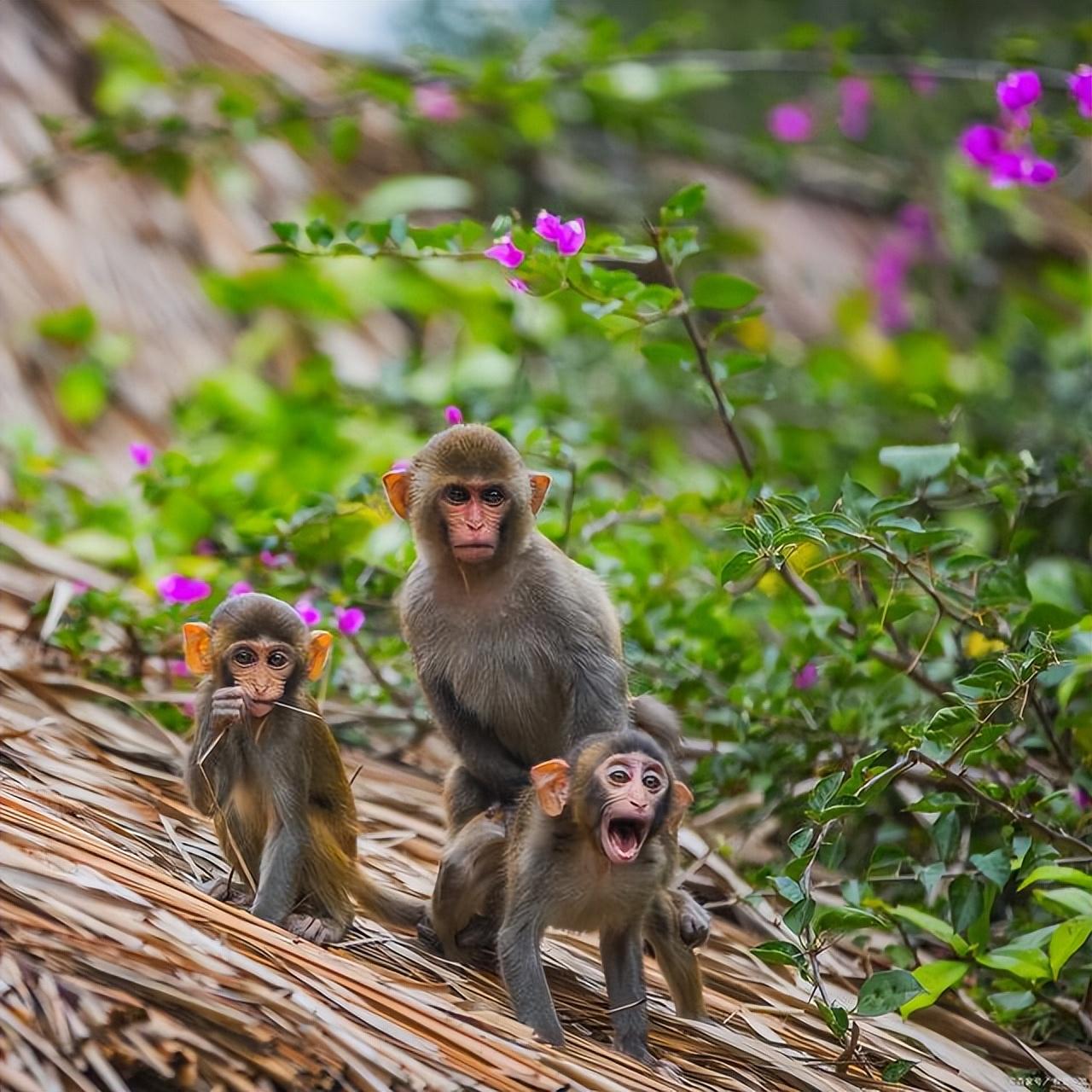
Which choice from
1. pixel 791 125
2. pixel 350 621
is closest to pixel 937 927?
pixel 350 621

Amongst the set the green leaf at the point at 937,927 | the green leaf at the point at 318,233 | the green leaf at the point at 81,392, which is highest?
the green leaf at the point at 318,233

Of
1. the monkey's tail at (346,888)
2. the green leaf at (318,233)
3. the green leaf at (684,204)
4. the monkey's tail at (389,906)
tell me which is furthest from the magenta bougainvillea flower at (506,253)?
the monkey's tail at (389,906)

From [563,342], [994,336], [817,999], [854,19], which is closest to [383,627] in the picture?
[817,999]

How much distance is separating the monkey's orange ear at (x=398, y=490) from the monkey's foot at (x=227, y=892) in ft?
3.42

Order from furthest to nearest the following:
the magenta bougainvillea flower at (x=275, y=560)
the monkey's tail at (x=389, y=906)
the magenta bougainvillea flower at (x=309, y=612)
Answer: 1. the magenta bougainvillea flower at (x=275, y=560)
2. the magenta bougainvillea flower at (x=309, y=612)
3. the monkey's tail at (x=389, y=906)

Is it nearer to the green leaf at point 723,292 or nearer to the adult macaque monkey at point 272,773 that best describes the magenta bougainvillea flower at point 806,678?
the green leaf at point 723,292

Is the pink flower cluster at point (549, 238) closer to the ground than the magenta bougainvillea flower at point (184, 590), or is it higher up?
higher up

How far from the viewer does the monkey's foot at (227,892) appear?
12.9ft

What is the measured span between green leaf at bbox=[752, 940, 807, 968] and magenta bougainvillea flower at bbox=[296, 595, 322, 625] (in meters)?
1.93

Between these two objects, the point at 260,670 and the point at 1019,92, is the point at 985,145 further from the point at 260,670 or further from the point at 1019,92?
the point at 260,670

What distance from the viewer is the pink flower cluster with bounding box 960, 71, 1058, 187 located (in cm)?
512

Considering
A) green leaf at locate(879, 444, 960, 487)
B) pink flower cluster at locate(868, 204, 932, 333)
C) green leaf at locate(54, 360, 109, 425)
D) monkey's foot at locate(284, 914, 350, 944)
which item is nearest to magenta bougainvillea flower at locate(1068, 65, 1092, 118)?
green leaf at locate(879, 444, 960, 487)

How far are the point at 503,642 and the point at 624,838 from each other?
33.7 inches

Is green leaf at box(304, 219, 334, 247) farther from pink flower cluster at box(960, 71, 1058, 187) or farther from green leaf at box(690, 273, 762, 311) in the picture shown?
pink flower cluster at box(960, 71, 1058, 187)
